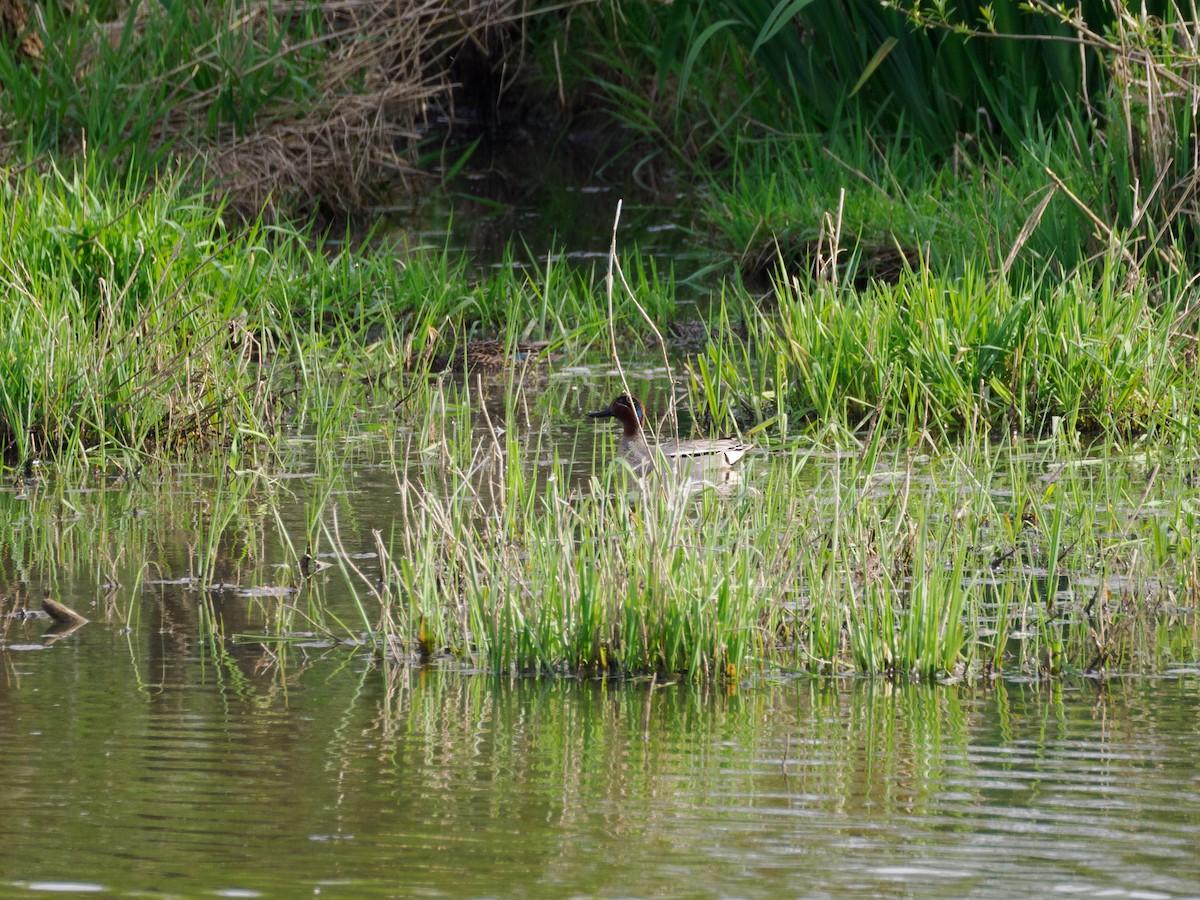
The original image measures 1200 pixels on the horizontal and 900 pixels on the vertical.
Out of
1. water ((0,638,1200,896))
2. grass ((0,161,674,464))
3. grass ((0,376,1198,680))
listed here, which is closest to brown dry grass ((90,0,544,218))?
grass ((0,161,674,464))

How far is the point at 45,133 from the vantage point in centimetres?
1169

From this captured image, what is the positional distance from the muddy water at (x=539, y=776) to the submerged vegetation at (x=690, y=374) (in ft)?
0.63

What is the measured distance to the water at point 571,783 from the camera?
3.11 metres

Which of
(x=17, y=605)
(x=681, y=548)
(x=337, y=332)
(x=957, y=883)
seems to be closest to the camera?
(x=957, y=883)

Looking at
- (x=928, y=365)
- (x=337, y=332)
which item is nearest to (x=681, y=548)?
(x=928, y=365)

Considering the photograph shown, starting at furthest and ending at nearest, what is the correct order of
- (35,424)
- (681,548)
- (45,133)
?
(45,133) → (35,424) → (681,548)

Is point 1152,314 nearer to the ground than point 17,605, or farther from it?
farther from it

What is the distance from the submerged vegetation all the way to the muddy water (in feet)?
0.63

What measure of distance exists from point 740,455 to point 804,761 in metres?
2.83

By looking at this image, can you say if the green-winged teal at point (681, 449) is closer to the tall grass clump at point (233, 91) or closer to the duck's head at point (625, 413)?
the duck's head at point (625, 413)

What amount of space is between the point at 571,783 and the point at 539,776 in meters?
0.08

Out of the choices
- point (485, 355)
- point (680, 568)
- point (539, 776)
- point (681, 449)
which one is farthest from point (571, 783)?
point (485, 355)

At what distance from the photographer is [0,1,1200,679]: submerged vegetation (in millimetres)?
4539

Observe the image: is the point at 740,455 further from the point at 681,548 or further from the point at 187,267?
the point at 187,267
